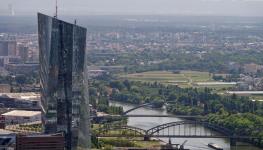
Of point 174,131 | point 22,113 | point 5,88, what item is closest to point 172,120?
point 174,131

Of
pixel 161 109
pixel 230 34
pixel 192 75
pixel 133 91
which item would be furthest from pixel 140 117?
pixel 230 34

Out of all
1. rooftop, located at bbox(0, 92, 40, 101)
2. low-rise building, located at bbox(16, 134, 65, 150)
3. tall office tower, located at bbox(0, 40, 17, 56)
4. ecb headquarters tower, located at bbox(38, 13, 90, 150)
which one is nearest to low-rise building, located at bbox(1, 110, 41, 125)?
rooftop, located at bbox(0, 92, 40, 101)

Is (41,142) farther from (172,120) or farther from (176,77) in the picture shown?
(176,77)

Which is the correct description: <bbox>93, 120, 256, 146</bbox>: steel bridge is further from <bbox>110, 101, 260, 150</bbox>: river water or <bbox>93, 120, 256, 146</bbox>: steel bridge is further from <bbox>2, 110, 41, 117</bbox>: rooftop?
<bbox>2, 110, 41, 117</bbox>: rooftop

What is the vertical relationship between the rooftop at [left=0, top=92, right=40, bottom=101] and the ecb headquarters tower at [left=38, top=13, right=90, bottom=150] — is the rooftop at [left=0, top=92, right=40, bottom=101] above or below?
below

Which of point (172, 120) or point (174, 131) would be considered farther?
point (172, 120)

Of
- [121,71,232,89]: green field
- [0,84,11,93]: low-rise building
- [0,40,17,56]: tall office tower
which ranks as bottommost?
[121,71,232,89]: green field

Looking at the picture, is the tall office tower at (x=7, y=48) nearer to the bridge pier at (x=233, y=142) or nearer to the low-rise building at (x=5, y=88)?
the low-rise building at (x=5, y=88)
